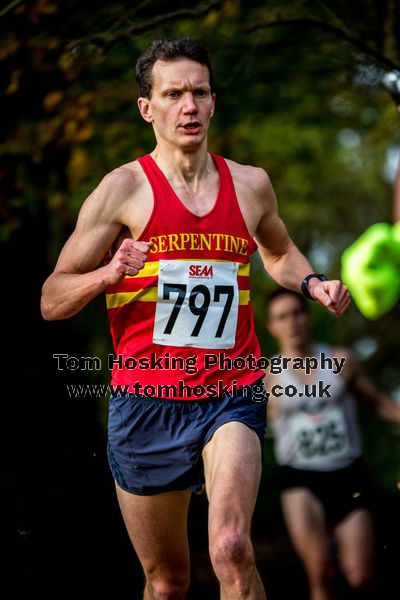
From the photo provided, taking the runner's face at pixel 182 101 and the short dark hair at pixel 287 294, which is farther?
the short dark hair at pixel 287 294

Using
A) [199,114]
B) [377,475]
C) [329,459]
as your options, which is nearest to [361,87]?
[329,459]

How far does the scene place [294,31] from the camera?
7.37 m

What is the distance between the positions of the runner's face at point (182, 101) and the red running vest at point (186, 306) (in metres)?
0.21

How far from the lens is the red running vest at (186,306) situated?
4398mm

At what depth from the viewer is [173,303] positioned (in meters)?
4.44

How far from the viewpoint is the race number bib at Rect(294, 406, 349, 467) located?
6559 millimetres

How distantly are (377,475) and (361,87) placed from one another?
631 cm

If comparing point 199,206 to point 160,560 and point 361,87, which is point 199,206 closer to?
point 160,560

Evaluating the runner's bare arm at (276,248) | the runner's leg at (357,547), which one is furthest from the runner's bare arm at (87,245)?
→ the runner's leg at (357,547)

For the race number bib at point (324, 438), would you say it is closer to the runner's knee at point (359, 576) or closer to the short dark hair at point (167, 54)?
the runner's knee at point (359, 576)

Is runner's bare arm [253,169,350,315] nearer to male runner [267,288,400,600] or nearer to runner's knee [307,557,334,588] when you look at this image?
male runner [267,288,400,600]

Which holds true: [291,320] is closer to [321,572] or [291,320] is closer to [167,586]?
[321,572]

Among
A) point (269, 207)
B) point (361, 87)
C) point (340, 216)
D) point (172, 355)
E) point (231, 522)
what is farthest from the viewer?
point (340, 216)

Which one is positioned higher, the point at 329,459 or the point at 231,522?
the point at 231,522
